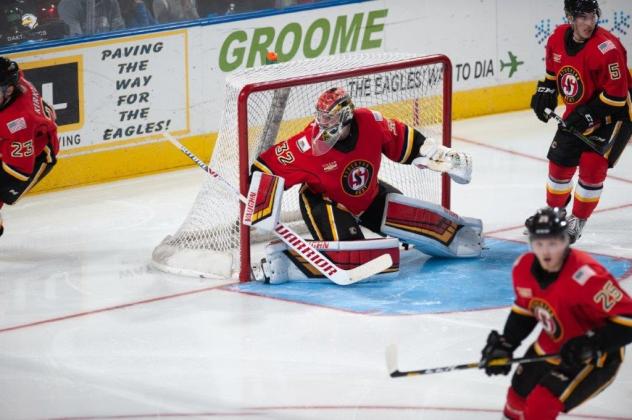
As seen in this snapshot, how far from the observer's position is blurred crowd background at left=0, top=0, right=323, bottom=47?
778cm

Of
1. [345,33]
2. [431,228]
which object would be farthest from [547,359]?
A: [345,33]

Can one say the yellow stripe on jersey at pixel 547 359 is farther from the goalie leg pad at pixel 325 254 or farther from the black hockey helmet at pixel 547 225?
the goalie leg pad at pixel 325 254

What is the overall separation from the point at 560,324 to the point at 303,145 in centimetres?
230

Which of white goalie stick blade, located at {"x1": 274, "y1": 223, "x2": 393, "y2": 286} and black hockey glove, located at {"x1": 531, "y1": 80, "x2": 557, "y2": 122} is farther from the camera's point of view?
black hockey glove, located at {"x1": 531, "y1": 80, "x2": 557, "y2": 122}

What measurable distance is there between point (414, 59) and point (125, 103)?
2.14 m

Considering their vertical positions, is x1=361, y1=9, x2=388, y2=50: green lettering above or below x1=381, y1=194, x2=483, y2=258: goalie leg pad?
below

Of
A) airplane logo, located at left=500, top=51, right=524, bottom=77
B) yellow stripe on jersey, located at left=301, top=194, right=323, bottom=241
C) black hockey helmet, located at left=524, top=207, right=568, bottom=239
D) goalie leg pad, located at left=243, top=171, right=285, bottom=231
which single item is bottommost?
airplane logo, located at left=500, top=51, right=524, bottom=77

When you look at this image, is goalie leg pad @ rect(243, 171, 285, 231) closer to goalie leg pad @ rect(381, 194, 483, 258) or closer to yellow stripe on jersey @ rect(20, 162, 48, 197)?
goalie leg pad @ rect(381, 194, 483, 258)

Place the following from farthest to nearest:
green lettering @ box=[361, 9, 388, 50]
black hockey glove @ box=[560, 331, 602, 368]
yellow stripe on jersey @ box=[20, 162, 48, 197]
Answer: green lettering @ box=[361, 9, 388, 50] → yellow stripe on jersey @ box=[20, 162, 48, 197] → black hockey glove @ box=[560, 331, 602, 368]

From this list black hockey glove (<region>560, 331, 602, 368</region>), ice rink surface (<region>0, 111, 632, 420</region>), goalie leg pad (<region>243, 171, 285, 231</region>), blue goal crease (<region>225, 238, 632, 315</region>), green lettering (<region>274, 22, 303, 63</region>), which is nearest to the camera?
black hockey glove (<region>560, 331, 602, 368</region>)

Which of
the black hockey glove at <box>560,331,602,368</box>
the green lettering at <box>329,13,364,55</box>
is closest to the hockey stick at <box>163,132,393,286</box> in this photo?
the black hockey glove at <box>560,331,602,368</box>

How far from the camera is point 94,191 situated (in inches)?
315

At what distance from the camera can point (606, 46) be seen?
20.5 ft

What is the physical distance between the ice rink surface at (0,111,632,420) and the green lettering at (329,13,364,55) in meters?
1.57
